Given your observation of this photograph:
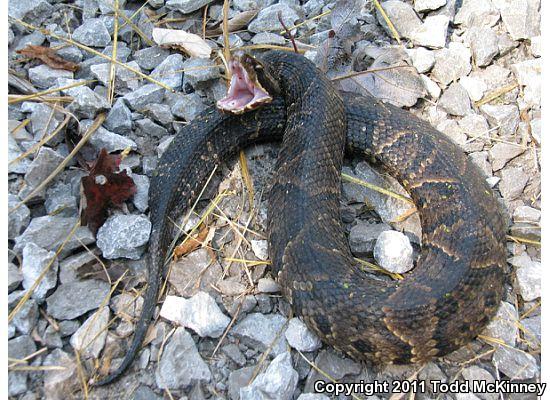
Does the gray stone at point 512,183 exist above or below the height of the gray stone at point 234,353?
above

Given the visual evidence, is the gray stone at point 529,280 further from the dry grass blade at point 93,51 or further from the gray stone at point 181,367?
the dry grass blade at point 93,51

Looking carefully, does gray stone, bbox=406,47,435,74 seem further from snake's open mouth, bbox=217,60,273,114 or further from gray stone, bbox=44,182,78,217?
gray stone, bbox=44,182,78,217

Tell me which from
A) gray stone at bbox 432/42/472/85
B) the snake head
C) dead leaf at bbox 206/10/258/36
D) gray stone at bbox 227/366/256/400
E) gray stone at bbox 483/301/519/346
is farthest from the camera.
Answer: dead leaf at bbox 206/10/258/36

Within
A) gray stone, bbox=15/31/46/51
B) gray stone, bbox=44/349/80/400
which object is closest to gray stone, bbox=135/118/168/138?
gray stone, bbox=15/31/46/51

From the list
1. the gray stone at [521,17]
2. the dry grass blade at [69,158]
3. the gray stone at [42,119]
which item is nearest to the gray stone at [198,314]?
the dry grass blade at [69,158]

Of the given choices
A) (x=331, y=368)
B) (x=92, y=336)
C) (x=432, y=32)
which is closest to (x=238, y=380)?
(x=331, y=368)

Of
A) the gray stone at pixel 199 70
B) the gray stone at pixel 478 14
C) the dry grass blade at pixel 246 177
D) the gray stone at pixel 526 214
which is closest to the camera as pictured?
the gray stone at pixel 526 214

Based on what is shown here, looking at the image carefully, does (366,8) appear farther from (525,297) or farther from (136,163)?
(525,297)
